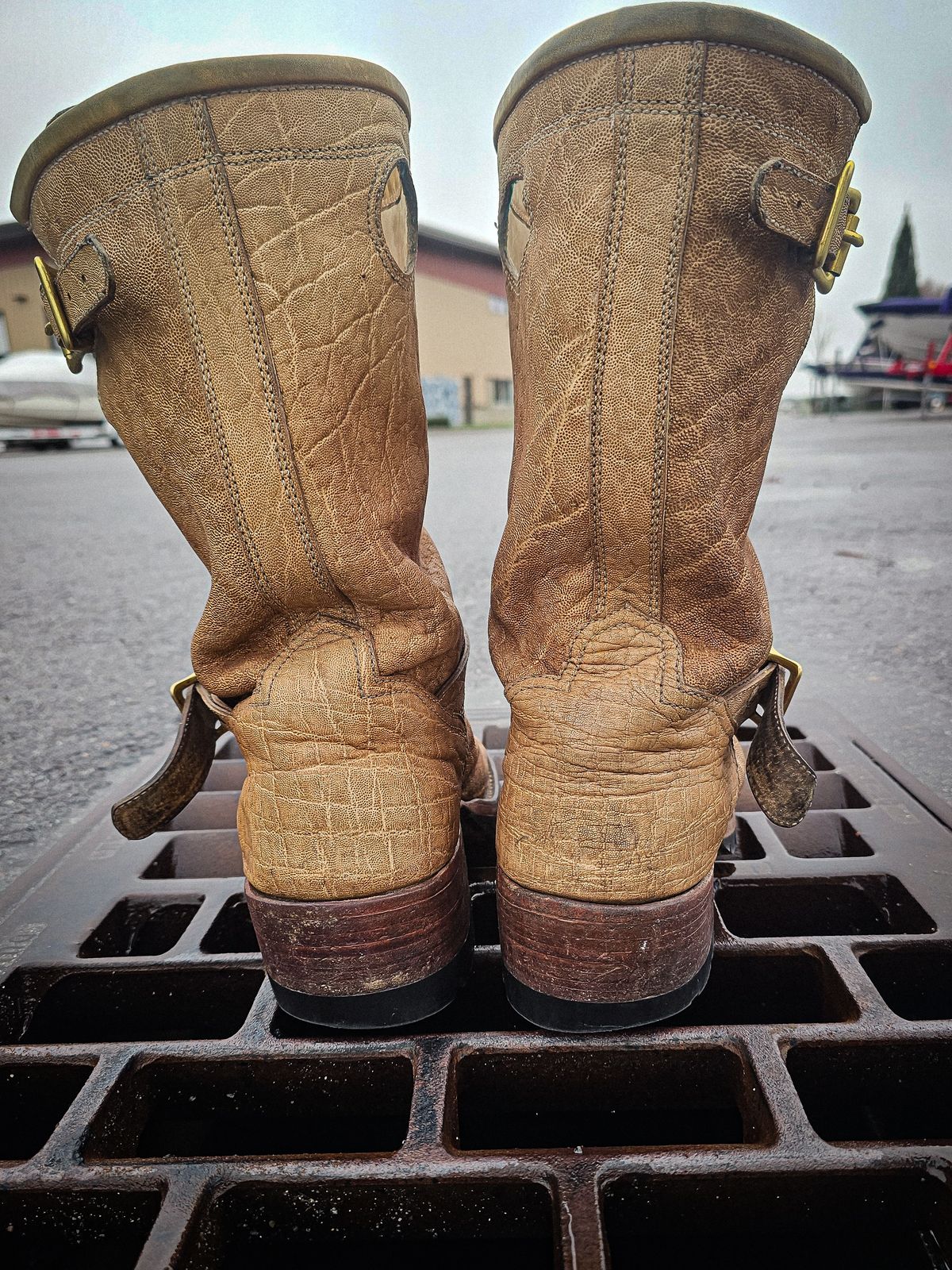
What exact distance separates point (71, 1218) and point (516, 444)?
2.71ft

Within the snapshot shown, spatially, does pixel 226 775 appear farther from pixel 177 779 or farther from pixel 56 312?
pixel 56 312

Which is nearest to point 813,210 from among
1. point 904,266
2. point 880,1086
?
point 880,1086

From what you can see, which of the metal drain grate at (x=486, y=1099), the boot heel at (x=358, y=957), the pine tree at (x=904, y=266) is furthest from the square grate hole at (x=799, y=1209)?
the pine tree at (x=904, y=266)

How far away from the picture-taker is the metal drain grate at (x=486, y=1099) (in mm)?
686

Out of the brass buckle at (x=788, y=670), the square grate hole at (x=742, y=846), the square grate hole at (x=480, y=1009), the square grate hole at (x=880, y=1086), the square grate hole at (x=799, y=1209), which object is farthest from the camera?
the square grate hole at (x=742, y=846)

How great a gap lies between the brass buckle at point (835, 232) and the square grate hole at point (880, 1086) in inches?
28.7

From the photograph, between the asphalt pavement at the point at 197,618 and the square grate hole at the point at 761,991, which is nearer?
the square grate hole at the point at 761,991

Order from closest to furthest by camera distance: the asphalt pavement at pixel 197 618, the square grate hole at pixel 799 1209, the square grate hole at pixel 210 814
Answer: the square grate hole at pixel 799 1209 → the square grate hole at pixel 210 814 → the asphalt pavement at pixel 197 618

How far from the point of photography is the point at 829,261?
0.79 meters

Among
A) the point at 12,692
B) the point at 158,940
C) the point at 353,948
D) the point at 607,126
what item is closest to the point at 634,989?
the point at 353,948

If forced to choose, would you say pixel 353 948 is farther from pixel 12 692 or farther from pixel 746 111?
pixel 12 692

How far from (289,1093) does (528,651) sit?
52 centimetres

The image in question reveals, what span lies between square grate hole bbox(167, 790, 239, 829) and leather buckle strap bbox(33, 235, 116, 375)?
764 millimetres

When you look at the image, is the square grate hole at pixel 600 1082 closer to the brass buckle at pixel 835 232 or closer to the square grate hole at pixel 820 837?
the square grate hole at pixel 820 837
